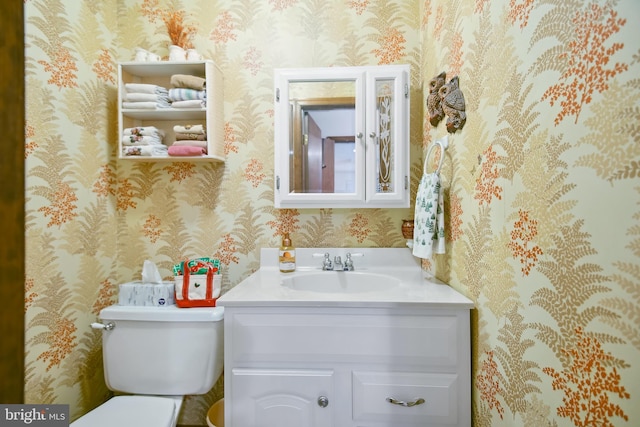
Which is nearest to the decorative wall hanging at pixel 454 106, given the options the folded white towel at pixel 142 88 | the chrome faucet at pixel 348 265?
the chrome faucet at pixel 348 265

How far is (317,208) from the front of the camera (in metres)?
1.52

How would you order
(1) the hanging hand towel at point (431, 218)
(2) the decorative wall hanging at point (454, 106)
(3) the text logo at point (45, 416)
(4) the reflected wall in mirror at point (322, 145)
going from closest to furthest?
(3) the text logo at point (45, 416), (2) the decorative wall hanging at point (454, 106), (1) the hanging hand towel at point (431, 218), (4) the reflected wall in mirror at point (322, 145)

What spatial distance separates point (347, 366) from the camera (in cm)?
98

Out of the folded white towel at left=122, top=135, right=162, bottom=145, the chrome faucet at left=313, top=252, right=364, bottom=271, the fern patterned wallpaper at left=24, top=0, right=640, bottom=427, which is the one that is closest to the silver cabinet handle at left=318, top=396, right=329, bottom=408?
the fern patterned wallpaper at left=24, top=0, right=640, bottom=427

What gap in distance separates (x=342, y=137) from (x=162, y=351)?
119 centimetres

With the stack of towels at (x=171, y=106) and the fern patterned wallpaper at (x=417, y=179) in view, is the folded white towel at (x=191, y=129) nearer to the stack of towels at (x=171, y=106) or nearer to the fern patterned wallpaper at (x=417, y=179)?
the stack of towels at (x=171, y=106)

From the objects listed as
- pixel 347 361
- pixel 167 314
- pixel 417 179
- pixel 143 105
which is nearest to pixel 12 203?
pixel 347 361

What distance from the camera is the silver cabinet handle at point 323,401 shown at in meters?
0.97

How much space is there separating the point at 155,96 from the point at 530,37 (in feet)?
4.64

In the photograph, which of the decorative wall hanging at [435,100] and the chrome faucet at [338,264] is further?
the chrome faucet at [338,264]

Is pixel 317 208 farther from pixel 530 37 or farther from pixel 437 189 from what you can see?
pixel 530 37

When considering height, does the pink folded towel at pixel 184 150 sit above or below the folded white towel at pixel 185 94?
below

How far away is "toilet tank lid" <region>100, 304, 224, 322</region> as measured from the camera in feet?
4.03

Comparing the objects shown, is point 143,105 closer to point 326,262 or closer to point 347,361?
point 326,262
